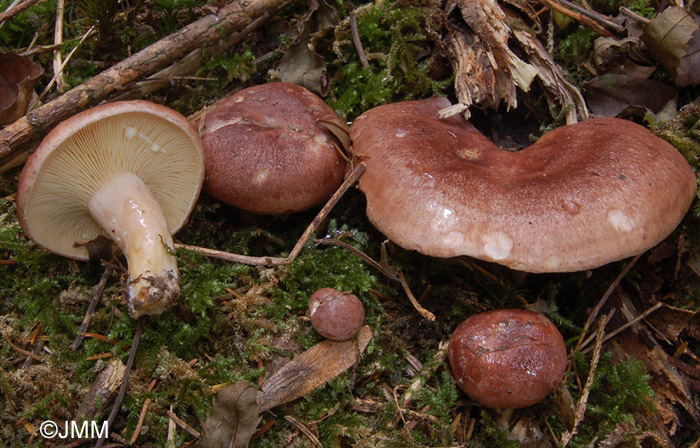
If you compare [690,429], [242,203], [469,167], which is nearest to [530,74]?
[469,167]

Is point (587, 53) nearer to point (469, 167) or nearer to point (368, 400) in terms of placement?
point (469, 167)

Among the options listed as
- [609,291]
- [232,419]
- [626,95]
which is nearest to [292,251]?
[232,419]

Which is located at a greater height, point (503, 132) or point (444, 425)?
point (503, 132)

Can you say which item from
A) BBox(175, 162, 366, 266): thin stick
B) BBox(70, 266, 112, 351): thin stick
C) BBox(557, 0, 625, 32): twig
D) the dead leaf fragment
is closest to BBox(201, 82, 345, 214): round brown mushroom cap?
BBox(175, 162, 366, 266): thin stick

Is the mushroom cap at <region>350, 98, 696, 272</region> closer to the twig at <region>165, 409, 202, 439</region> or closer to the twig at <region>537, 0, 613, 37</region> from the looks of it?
the twig at <region>537, 0, 613, 37</region>

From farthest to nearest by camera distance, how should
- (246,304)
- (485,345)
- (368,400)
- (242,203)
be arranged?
(242,203) → (246,304) → (368,400) → (485,345)
